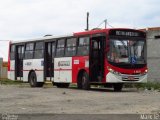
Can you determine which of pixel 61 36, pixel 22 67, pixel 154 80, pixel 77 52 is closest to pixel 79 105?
pixel 77 52

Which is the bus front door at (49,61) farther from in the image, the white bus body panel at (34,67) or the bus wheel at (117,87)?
the bus wheel at (117,87)

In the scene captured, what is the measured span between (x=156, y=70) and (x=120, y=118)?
24.1 meters

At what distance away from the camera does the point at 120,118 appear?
13.4 meters

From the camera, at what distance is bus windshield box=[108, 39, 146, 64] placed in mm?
24984

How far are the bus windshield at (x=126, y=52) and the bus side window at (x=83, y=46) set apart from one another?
1.77m

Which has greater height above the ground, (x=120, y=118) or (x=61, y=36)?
(x=61, y=36)

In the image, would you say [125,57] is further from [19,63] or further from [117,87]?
[19,63]

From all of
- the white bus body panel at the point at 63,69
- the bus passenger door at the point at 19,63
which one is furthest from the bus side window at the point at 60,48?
the bus passenger door at the point at 19,63

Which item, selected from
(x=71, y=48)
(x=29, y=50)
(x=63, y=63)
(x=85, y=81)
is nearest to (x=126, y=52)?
(x=85, y=81)

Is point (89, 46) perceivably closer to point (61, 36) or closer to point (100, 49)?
point (100, 49)

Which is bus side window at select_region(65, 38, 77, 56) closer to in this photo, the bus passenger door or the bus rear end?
the bus rear end

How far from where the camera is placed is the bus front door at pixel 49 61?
2981 cm

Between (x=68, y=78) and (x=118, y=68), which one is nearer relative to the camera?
(x=118, y=68)

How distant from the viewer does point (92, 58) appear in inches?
1027
